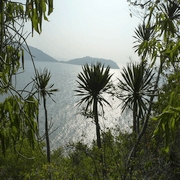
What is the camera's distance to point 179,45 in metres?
1.43

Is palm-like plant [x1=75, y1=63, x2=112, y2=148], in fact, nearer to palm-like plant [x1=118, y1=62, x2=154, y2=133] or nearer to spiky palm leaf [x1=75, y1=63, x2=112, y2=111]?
spiky palm leaf [x1=75, y1=63, x2=112, y2=111]

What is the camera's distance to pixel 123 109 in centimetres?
673

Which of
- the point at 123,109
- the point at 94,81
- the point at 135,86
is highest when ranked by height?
the point at 94,81

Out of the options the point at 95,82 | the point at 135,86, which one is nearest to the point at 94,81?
the point at 95,82

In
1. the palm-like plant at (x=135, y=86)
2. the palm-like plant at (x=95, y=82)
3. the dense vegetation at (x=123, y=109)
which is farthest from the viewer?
the palm-like plant at (x=95, y=82)

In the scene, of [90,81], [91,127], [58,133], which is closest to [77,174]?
[90,81]

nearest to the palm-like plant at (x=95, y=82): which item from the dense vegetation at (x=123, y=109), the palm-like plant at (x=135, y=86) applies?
the dense vegetation at (x=123, y=109)

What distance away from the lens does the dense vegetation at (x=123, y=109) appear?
1050 mm

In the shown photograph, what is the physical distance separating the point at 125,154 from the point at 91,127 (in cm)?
3947

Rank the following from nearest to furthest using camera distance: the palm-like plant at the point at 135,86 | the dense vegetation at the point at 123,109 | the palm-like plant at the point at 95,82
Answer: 1. the dense vegetation at the point at 123,109
2. the palm-like plant at the point at 135,86
3. the palm-like plant at the point at 95,82

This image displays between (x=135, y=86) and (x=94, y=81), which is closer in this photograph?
(x=135, y=86)

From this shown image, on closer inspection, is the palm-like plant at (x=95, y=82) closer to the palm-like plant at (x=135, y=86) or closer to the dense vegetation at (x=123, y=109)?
the dense vegetation at (x=123, y=109)

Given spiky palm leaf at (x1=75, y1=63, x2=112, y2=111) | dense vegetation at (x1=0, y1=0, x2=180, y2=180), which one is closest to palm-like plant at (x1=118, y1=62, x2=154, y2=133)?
dense vegetation at (x1=0, y1=0, x2=180, y2=180)

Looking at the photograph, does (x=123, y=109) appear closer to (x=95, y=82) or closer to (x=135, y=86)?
(x=135, y=86)
